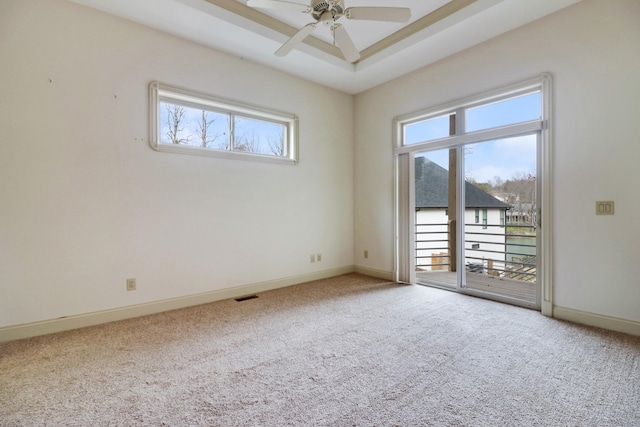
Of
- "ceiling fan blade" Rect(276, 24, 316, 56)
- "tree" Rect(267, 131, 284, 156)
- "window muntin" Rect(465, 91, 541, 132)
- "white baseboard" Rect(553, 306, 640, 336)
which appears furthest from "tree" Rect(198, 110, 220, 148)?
"white baseboard" Rect(553, 306, 640, 336)

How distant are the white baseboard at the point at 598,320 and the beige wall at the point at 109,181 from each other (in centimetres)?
317

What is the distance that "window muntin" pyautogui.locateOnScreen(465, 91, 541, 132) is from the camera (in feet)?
9.72

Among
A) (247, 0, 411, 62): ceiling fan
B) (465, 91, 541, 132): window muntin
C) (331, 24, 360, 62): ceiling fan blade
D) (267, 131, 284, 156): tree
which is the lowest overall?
(267, 131, 284, 156): tree

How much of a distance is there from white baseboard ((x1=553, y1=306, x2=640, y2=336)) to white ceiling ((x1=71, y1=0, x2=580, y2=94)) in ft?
9.54

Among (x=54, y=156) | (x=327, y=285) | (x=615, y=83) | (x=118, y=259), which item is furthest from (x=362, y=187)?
(x=54, y=156)

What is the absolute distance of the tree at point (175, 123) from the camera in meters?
3.11

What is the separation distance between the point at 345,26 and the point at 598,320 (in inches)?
155

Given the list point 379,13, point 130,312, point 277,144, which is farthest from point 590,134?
point 130,312

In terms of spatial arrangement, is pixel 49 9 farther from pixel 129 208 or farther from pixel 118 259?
pixel 118 259

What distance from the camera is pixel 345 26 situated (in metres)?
3.23

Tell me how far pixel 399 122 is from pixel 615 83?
2.19 metres

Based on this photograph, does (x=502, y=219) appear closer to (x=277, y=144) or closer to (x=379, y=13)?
(x=379, y=13)

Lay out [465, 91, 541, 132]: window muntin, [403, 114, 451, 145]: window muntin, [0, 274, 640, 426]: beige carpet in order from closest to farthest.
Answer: [0, 274, 640, 426]: beige carpet, [465, 91, 541, 132]: window muntin, [403, 114, 451, 145]: window muntin

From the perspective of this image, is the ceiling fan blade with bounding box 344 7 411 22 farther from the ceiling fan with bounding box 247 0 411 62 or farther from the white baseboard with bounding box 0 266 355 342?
the white baseboard with bounding box 0 266 355 342
